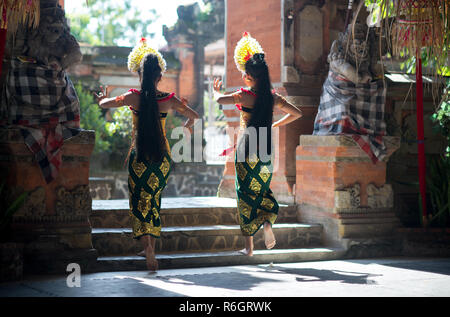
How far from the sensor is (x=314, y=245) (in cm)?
780

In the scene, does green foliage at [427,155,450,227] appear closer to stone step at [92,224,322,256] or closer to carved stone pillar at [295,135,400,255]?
carved stone pillar at [295,135,400,255]

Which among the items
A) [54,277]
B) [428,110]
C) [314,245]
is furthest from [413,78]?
[54,277]

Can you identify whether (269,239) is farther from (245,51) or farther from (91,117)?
(91,117)

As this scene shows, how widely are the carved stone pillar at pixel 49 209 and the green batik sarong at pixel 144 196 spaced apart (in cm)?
51

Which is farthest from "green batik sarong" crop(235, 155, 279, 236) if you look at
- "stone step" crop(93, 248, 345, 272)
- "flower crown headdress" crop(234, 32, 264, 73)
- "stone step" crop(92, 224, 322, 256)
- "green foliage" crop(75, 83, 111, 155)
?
"green foliage" crop(75, 83, 111, 155)

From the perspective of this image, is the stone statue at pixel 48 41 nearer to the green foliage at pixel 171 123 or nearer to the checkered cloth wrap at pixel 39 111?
the checkered cloth wrap at pixel 39 111

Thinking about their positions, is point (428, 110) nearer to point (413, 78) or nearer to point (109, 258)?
point (413, 78)

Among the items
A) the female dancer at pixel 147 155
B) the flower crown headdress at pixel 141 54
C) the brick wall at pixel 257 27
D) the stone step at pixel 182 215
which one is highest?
the brick wall at pixel 257 27

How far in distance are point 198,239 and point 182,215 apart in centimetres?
51

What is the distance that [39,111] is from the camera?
6363mm

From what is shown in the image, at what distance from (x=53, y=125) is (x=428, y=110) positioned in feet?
16.9

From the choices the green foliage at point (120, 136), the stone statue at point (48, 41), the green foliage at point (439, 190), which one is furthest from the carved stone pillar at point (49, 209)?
the green foliage at point (120, 136)

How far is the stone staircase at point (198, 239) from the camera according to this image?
6.66 meters

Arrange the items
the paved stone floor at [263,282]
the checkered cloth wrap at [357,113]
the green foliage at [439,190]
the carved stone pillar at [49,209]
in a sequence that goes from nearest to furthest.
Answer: the paved stone floor at [263,282] < the carved stone pillar at [49,209] < the checkered cloth wrap at [357,113] < the green foliage at [439,190]
